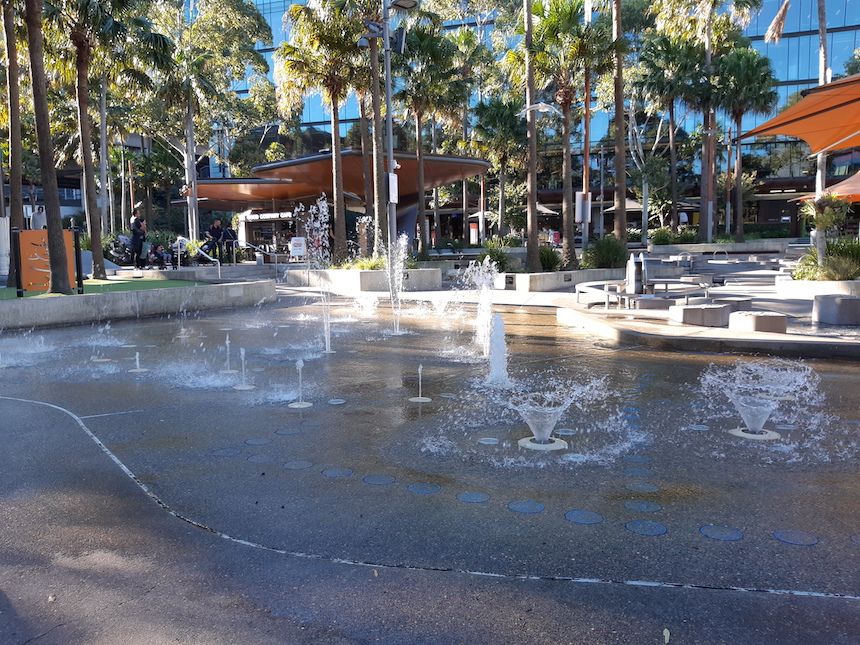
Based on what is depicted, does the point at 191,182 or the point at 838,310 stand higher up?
the point at 191,182

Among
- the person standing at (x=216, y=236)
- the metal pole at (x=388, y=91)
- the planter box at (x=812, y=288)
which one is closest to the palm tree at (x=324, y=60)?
the metal pole at (x=388, y=91)

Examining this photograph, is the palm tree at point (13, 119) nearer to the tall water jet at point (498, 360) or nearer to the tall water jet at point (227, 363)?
the tall water jet at point (227, 363)

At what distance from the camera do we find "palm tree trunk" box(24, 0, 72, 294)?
A: 14.5 m

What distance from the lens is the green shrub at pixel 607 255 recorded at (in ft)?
74.3

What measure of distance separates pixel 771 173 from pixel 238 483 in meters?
59.4

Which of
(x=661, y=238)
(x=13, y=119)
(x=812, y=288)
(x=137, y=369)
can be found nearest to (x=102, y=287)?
(x=13, y=119)

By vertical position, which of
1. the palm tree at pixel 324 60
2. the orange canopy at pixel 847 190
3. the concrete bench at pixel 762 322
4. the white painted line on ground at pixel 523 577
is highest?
the palm tree at pixel 324 60

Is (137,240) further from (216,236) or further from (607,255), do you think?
(607,255)

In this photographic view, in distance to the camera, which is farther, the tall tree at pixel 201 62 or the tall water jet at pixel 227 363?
the tall tree at pixel 201 62

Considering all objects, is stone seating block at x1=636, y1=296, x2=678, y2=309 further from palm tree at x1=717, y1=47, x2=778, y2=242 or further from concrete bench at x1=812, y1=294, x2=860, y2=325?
palm tree at x1=717, y1=47, x2=778, y2=242

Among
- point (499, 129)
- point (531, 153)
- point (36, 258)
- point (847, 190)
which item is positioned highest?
point (499, 129)

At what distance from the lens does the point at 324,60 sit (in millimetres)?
23156

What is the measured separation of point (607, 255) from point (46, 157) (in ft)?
51.3

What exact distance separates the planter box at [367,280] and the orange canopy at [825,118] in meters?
12.2
